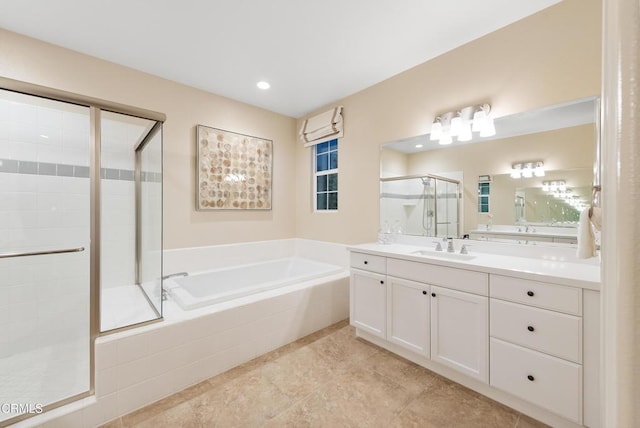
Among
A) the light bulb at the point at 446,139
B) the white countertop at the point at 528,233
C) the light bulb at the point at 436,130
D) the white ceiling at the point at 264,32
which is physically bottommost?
the white countertop at the point at 528,233

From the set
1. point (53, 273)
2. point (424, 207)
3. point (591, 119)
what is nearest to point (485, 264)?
point (424, 207)

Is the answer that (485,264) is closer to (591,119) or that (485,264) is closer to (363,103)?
(591,119)

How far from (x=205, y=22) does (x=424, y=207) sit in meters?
2.32

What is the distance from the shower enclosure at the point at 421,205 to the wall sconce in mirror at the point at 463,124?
36 cm

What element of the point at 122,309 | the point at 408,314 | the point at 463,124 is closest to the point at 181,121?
the point at 122,309

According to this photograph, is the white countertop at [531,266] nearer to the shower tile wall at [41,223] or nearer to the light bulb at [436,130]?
the light bulb at [436,130]

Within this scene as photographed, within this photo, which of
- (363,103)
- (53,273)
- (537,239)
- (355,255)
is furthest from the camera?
(363,103)

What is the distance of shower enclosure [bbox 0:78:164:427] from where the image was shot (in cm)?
172

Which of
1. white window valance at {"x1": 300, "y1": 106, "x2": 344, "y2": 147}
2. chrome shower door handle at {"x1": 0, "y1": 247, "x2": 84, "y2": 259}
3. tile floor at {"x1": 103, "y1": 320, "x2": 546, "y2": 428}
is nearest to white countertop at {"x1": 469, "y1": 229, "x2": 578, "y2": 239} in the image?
tile floor at {"x1": 103, "y1": 320, "x2": 546, "y2": 428}

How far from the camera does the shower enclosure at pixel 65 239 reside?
1716mm

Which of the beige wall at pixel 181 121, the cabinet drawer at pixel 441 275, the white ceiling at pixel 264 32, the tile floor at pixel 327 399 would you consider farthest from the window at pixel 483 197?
the beige wall at pixel 181 121

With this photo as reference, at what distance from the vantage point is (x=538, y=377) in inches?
60.2

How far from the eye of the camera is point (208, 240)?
124 inches

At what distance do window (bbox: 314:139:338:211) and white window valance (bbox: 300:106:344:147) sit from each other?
0.16 m
